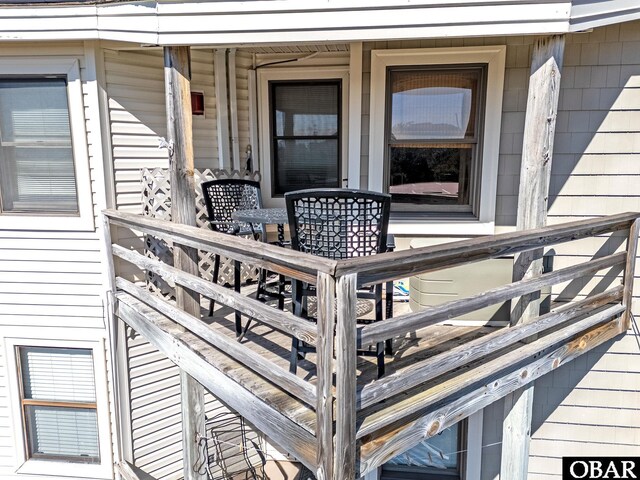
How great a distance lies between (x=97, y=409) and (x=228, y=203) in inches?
93.8

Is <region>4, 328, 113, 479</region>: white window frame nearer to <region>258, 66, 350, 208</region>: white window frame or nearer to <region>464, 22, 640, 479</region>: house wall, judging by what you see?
<region>258, 66, 350, 208</region>: white window frame

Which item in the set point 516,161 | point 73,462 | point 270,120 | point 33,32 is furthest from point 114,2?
point 73,462

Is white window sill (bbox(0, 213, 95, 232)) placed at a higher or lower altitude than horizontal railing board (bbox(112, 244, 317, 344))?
higher

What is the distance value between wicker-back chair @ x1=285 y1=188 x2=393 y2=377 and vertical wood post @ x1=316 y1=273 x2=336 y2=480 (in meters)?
0.52

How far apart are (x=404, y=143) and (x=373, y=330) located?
7.53ft

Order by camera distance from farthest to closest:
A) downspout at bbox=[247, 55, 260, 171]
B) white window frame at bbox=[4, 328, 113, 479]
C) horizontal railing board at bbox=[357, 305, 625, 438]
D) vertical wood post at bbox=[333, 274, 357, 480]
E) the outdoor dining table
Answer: downspout at bbox=[247, 55, 260, 171] < white window frame at bbox=[4, 328, 113, 479] < the outdoor dining table < horizontal railing board at bbox=[357, 305, 625, 438] < vertical wood post at bbox=[333, 274, 357, 480]

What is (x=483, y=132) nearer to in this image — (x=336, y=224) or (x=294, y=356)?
(x=336, y=224)

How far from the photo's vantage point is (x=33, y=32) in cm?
339

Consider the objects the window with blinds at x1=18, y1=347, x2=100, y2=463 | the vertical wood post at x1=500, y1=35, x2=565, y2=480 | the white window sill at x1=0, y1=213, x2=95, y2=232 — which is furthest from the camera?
the window with blinds at x1=18, y1=347, x2=100, y2=463

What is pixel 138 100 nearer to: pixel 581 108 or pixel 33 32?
pixel 33 32

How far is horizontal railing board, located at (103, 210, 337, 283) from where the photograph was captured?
1753 mm

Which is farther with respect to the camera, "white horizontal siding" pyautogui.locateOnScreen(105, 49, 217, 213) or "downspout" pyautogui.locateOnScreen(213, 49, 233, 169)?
"downspout" pyautogui.locateOnScreen(213, 49, 233, 169)

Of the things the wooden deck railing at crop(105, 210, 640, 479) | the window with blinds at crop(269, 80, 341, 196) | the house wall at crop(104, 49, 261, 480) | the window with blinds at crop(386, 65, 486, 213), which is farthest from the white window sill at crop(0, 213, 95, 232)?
the window with blinds at crop(386, 65, 486, 213)

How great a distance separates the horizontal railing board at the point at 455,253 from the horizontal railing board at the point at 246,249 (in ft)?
0.56
